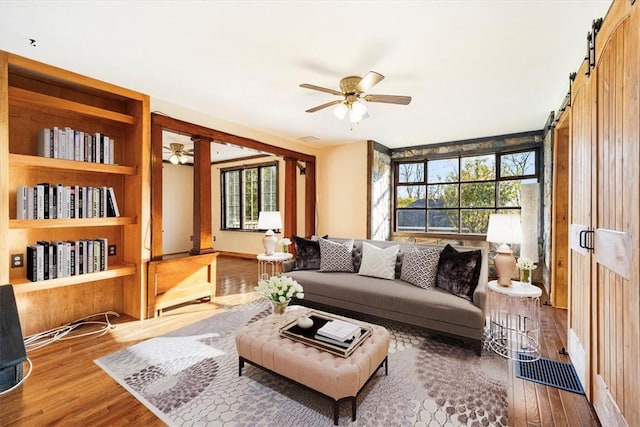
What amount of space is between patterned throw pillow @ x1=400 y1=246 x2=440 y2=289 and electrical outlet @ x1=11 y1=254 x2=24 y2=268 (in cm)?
399

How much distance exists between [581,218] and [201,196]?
161 inches

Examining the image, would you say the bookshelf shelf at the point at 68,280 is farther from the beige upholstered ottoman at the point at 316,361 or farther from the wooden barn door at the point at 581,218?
the wooden barn door at the point at 581,218

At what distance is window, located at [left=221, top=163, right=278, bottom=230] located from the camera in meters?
7.30

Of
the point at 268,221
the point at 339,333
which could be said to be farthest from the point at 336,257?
the point at 339,333

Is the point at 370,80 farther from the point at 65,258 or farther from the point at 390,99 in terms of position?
the point at 65,258

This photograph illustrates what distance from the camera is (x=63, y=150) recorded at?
283cm

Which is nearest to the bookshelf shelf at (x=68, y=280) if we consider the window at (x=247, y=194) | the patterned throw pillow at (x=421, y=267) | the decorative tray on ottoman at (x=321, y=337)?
the decorative tray on ottoman at (x=321, y=337)

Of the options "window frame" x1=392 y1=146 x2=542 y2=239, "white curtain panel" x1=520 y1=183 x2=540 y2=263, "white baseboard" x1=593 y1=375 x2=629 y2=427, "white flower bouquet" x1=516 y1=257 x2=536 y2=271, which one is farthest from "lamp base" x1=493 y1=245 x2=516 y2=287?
"window frame" x1=392 y1=146 x2=542 y2=239

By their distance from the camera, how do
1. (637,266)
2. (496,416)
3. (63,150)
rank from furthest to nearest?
(63,150) → (496,416) → (637,266)

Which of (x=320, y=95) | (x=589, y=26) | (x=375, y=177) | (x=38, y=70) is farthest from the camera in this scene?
(x=375, y=177)

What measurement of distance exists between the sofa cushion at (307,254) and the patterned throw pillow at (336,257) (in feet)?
0.41

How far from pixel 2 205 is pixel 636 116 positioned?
14.2 feet

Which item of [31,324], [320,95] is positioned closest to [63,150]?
[31,324]

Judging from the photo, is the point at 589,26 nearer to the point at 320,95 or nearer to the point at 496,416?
the point at 320,95
